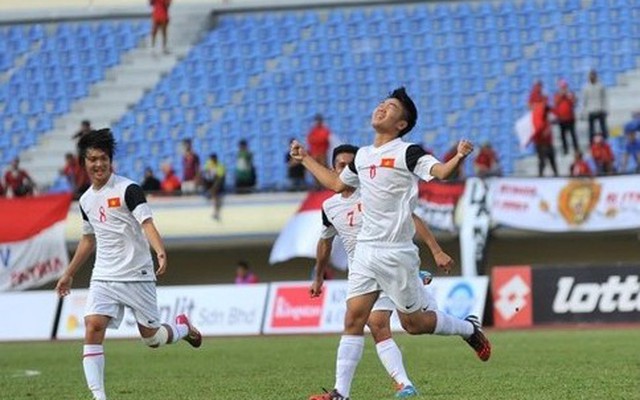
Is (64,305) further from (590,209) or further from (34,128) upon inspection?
(590,209)

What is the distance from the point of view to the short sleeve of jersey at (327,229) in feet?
45.8

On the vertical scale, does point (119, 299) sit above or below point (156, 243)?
below

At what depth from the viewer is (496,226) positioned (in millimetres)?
29406

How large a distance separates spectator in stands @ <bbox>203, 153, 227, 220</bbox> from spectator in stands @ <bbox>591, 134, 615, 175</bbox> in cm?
744

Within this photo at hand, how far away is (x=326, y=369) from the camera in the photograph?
18.0 metres

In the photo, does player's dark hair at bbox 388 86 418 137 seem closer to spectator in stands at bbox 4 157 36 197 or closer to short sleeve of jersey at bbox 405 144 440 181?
short sleeve of jersey at bbox 405 144 440 181

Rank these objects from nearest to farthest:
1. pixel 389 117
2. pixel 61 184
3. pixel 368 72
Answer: pixel 389 117, pixel 61 184, pixel 368 72

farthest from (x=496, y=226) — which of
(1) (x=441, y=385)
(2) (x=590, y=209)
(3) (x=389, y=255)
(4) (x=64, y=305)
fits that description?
(3) (x=389, y=255)

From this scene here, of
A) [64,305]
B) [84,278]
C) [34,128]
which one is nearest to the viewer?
[64,305]

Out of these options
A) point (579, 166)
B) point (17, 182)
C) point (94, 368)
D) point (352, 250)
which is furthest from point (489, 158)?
point (94, 368)

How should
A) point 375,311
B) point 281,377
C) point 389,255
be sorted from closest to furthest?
point 389,255 < point 375,311 < point 281,377

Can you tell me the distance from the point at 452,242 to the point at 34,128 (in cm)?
1112

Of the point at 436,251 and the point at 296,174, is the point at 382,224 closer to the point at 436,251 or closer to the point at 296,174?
the point at 436,251

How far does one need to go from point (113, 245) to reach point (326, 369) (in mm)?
5429
